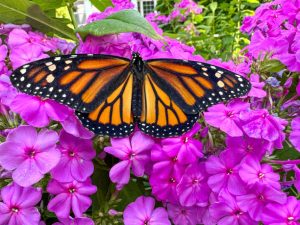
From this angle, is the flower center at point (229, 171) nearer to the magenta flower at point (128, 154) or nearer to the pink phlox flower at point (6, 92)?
the magenta flower at point (128, 154)

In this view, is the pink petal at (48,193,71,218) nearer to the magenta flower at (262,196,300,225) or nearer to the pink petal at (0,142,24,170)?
the pink petal at (0,142,24,170)

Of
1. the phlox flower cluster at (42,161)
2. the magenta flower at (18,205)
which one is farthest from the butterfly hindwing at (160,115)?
the magenta flower at (18,205)

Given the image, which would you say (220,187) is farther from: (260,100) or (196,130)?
(260,100)

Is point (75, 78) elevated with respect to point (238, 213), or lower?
elevated

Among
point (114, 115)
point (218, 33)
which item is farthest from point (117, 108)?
point (218, 33)

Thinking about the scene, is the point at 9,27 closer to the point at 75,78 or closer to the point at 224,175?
the point at 75,78

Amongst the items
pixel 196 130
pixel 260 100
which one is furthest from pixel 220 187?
pixel 260 100
